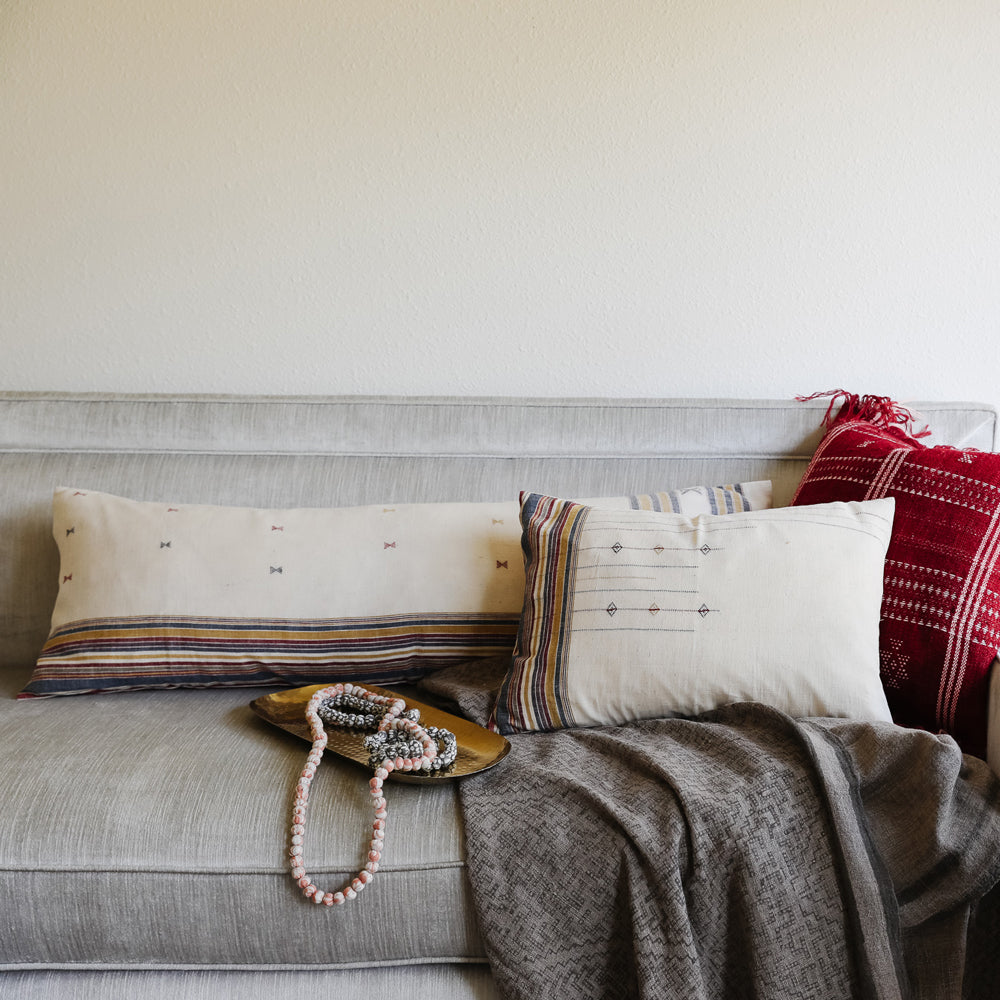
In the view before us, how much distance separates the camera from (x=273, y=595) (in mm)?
1419

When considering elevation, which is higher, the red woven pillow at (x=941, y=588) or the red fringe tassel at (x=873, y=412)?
the red fringe tassel at (x=873, y=412)

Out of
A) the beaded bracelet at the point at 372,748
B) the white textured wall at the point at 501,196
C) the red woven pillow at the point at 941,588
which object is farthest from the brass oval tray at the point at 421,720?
the white textured wall at the point at 501,196

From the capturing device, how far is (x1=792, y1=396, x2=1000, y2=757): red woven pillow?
1212 millimetres

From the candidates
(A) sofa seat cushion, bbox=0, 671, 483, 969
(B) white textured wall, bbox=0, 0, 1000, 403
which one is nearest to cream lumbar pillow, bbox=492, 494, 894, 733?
(A) sofa seat cushion, bbox=0, 671, 483, 969

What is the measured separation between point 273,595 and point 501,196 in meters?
0.91

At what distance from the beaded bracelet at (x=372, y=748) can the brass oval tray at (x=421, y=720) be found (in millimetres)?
14

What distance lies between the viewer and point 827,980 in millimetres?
905

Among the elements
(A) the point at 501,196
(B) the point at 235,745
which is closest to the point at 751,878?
(B) the point at 235,745

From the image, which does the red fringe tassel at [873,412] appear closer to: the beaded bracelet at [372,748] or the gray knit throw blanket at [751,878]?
the gray knit throw blanket at [751,878]

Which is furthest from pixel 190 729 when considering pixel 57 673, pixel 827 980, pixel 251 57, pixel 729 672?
pixel 251 57

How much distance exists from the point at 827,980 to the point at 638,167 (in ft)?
4.72

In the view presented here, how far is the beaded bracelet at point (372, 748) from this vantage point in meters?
0.96

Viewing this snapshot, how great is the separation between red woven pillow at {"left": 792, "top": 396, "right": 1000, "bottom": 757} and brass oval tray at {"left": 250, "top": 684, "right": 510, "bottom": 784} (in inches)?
22.6

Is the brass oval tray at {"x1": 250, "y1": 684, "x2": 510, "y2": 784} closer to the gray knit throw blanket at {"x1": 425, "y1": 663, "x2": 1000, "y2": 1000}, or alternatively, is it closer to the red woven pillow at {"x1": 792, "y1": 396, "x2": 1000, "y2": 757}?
the gray knit throw blanket at {"x1": 425, "y1": 663, "x2": 1000, "y2": 1000}
